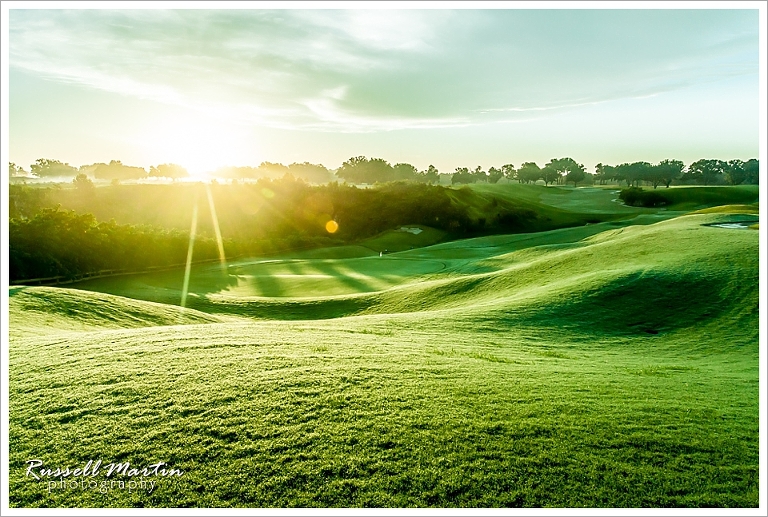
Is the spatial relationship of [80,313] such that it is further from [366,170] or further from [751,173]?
[751,173]

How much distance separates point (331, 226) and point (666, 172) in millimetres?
131119

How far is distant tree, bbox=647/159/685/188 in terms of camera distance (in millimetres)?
163625

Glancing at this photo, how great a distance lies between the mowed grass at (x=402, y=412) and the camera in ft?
21.4

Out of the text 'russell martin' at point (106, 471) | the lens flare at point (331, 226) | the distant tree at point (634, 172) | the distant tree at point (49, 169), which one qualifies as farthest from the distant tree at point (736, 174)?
the distant tree at point (49, 169)

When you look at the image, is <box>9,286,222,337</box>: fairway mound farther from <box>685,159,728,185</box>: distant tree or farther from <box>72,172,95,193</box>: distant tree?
<box>685,159,728,185</box>: distant tree

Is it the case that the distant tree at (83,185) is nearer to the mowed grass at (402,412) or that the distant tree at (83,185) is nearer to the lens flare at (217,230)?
the lens flare at (217,230)

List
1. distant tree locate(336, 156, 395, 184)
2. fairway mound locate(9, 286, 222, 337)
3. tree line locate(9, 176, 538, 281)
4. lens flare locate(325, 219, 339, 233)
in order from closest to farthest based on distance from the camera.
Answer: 1. fairway mound locate(9, 286, 222, 337)
2. tree line locate(9, 176, 538, 281)
3. lens flare locate(325, 219, 339, 233)
4. distant tree locate(336, 156, 395, 184)

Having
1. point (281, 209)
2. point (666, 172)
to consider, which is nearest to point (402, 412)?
point (281, 209)

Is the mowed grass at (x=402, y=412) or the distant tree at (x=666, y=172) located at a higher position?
the distant tree at (x=666, y=172)

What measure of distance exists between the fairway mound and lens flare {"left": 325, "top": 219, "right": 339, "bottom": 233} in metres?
71.5

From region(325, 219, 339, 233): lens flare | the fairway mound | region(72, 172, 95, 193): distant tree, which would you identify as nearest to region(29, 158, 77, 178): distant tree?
region(72, 172, 95, 193): distant tree

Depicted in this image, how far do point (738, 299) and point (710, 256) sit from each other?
4811mm

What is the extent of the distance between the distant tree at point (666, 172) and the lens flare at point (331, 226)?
125 meters

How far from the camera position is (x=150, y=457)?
6.93m
